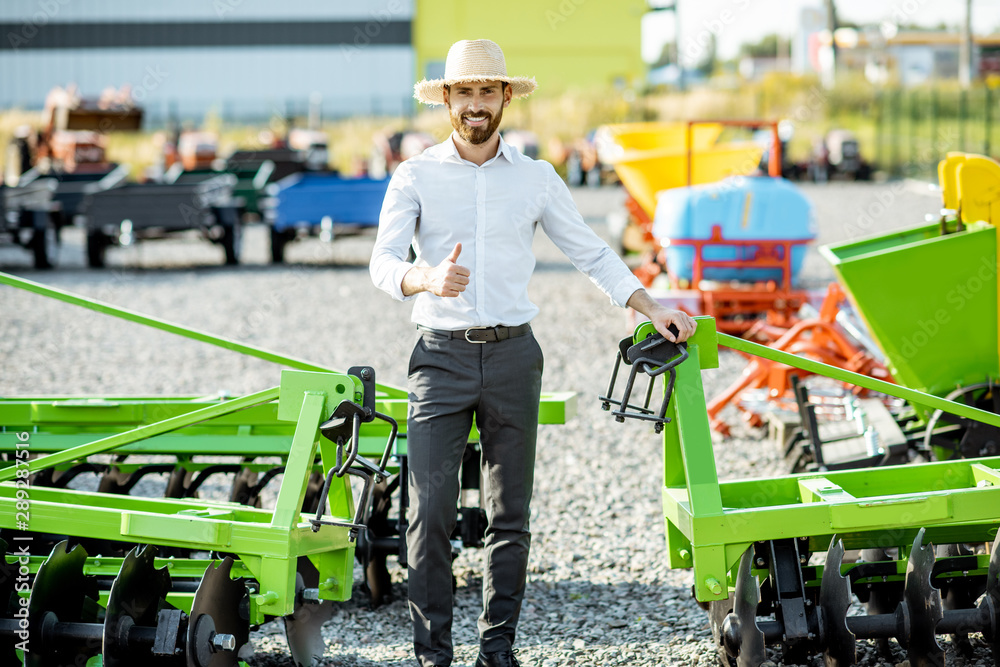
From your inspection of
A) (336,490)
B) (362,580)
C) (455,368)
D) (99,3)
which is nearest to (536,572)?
(362,580)

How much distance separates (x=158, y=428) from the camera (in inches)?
145

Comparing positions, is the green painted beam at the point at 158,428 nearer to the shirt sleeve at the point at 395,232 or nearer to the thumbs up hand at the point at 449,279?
the shirt sleeve at the point at 395,232

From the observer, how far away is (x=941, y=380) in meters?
5.25

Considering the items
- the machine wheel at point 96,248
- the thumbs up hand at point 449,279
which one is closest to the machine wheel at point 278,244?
the machine wheel at point 96,248

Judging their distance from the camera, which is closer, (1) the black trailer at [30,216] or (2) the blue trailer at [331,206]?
(1) the black trailer at [30,216]

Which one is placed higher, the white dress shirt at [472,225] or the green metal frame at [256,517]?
the white dress shirt at [472,225]

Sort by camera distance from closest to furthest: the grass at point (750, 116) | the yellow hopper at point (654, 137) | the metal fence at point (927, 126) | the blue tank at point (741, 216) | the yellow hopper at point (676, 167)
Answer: the blue tank at point (741, 216), the yellow hopper at point (676, 167), the yellow hopper at point (654, 137), the metal fence at point (927, 126), the grass at point (750, 116)

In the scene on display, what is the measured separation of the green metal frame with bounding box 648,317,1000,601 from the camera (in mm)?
3336

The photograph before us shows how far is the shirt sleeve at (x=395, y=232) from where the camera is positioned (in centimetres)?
331

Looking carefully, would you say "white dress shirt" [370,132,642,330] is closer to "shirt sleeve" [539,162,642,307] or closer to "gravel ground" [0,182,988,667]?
"shirt sleeve" [539,162,642,307]

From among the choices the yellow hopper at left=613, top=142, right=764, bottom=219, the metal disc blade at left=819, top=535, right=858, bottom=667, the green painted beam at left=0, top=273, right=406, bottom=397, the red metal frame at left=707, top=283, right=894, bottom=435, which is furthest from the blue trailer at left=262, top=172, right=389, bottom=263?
the metal disc blade at left=819, top=535, right=858, bottom=667

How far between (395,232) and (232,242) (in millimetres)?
12651

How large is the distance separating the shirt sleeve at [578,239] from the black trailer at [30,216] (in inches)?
503

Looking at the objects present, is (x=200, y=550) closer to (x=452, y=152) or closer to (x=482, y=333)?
(x=482, y=333)
